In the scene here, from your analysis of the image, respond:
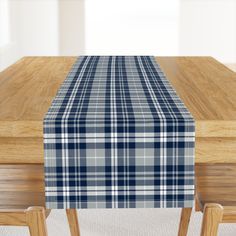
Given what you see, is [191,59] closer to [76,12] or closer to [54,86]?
[54,86]

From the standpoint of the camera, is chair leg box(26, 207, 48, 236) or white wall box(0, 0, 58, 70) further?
white wall box(0, 0, 58, 70)

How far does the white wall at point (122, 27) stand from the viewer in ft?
20.6

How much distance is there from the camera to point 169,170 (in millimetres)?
1372

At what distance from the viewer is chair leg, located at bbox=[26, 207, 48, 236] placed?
1.43 meters

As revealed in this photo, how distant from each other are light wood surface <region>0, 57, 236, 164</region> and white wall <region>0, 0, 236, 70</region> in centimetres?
397

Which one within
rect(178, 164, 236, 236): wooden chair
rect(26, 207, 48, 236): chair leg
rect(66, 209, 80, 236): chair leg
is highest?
rect(26, 207, 48, 236): chair leg

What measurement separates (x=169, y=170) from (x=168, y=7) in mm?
5190

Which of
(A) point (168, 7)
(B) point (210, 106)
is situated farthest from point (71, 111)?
(A) point (168, 7)

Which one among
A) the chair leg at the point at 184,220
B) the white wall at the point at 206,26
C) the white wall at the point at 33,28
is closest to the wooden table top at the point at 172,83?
the chair leg at the point at 184,220

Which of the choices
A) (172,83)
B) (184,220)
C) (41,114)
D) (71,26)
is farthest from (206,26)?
(41,114)

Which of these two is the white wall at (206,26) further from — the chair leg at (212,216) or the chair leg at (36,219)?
the chair leg at (36,219)

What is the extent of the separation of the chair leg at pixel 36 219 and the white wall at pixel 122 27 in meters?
4.97

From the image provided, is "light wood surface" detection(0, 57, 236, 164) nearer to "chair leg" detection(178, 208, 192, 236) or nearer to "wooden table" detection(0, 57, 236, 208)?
"wooden table" detection(0, 57, 236, 208)

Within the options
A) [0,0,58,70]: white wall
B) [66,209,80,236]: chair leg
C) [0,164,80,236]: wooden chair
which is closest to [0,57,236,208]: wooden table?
[0,164,80,236]: wooden chair
